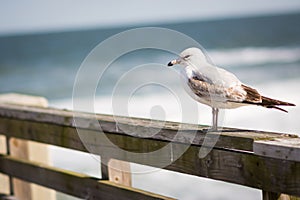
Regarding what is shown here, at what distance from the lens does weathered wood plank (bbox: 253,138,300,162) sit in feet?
5.47

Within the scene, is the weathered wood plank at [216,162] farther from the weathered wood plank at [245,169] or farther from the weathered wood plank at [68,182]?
the weathered wood plank at [68,182]

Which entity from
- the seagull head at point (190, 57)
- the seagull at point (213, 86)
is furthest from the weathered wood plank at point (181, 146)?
the seagull head at point (190, 57)

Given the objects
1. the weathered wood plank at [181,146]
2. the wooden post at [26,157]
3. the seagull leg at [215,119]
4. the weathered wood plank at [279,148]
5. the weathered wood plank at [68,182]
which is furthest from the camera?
the wooden post at [26,157]

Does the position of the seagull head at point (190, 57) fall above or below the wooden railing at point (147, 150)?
above

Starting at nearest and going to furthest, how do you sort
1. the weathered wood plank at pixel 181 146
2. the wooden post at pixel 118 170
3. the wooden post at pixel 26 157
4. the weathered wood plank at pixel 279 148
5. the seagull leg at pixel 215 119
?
1. the weathered wood plank at pixel 279 148
2. the weathered wood plank at pixel 181 146
3. the seagull leg at pixel 215 119
4. the wooden post at pixel 118 170
5. the wooden post at pixel 26 157

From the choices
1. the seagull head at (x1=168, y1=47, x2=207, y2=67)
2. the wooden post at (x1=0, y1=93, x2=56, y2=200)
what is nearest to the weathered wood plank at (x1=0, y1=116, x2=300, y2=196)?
the seagull head at (x1=168, y1=47, x2=207, y2=67)

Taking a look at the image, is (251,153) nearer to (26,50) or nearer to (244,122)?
(244,122)

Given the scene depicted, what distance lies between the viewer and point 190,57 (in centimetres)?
184

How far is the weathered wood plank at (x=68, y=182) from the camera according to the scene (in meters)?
2.34

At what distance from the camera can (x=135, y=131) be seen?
7.27 ft

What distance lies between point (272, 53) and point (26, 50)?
20491 mm

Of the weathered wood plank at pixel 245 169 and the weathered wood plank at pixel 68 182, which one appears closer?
the weathered wood plank at pixel 245 169

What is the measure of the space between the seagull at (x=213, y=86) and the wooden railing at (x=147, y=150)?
0.12 m

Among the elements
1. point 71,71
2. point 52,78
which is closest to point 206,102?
point 52,78
